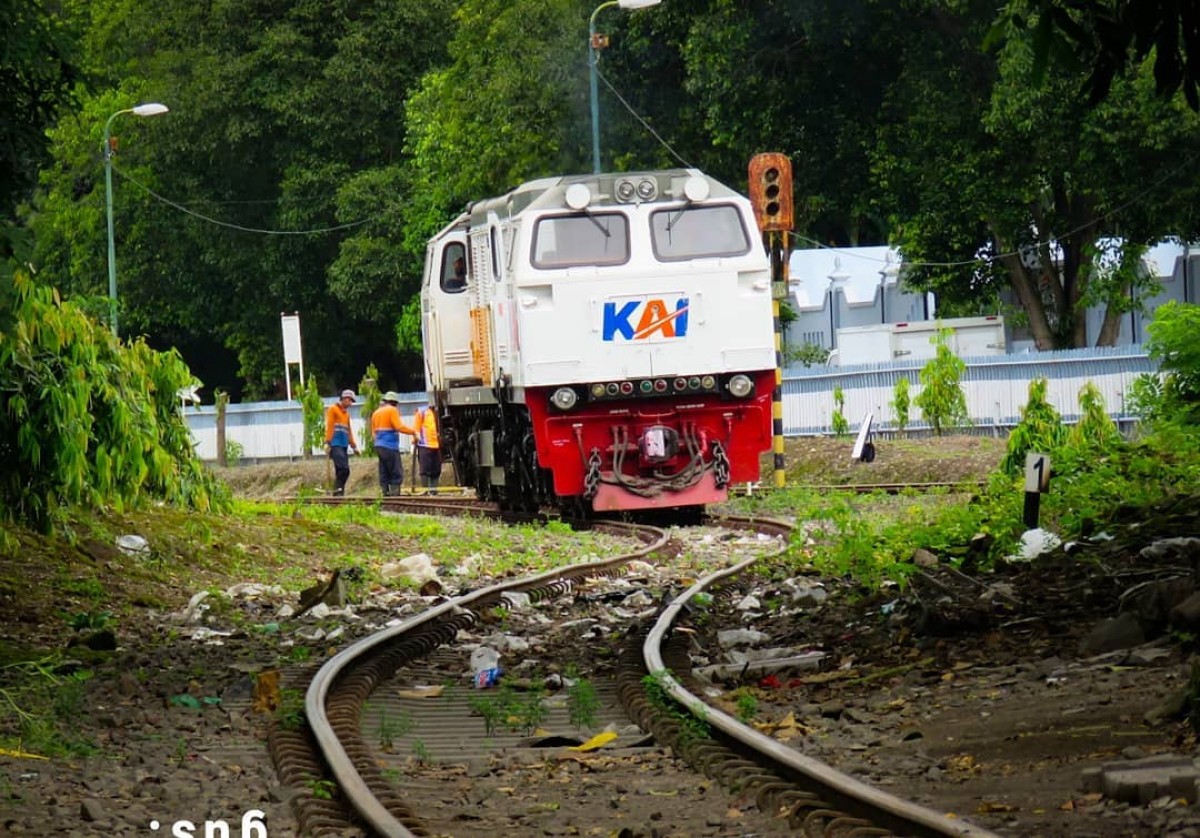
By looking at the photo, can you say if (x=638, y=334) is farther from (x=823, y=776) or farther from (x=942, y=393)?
(x=942, y=393)

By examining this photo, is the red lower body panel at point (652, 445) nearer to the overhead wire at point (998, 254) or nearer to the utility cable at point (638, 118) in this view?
the overhead wire at point (998, 254)

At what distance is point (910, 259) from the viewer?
39812 mm

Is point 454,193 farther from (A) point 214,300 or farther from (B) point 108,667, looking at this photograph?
(B) point 108,667

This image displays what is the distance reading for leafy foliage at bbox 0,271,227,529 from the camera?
43.6ft

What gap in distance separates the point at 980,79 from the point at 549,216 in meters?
19.1

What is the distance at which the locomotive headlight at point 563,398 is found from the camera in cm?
1953

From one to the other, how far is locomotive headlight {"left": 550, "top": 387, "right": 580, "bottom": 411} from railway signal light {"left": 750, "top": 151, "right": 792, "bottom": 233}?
5.10 meters

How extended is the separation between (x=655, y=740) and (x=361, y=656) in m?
2.85

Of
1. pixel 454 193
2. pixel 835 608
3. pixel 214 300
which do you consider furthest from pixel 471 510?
pixel 214 300

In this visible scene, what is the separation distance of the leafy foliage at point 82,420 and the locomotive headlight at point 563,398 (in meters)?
3.58

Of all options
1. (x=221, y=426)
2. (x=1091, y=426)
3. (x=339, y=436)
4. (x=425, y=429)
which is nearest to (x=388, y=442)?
(x=339, y=436)

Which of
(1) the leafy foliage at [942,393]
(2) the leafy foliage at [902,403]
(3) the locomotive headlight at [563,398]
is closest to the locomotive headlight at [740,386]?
(3) the locomotive headlight at [563,398]

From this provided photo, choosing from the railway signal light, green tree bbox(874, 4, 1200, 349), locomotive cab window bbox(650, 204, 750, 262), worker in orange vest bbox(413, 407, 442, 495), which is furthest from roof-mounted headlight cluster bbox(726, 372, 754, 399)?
green tree bbox(874, 4, 1200, 349)

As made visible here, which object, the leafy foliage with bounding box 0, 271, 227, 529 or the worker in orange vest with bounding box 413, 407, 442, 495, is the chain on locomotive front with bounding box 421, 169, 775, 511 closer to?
the leafy foliage with bounding box 0, 271, 227, 529
